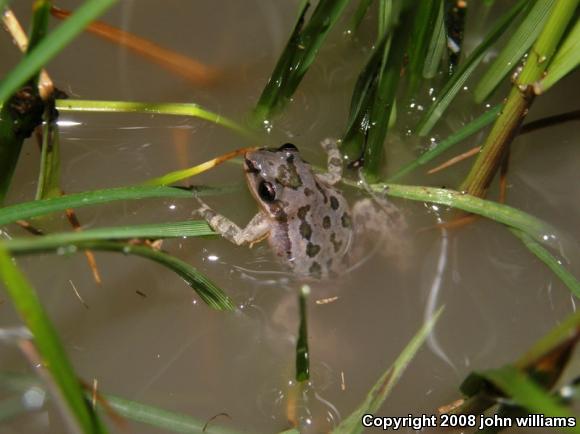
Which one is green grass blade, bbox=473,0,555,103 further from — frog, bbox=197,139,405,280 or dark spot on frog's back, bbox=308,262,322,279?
dark spot on frog's back, bbox=308,262,322,279

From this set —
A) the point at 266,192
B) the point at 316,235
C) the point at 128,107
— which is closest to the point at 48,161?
the point at 128,107

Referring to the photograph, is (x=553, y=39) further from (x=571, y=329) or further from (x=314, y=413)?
(x=314, y=413)

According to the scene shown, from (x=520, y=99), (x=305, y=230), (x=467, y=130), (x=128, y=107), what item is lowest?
(x=305, y=230)

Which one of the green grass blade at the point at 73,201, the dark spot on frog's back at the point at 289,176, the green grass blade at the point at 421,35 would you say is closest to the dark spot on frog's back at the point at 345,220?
the dark spot on frog's back at the point at 289,176

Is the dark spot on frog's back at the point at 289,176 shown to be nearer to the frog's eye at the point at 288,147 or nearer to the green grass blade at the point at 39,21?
the frog's eye at the point at 288,147

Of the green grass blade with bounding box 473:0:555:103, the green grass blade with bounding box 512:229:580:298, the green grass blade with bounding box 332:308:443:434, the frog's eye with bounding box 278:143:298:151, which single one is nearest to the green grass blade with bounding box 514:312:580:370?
the green grass blade with bounding box 332:308:443:434

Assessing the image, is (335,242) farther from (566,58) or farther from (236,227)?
(566,58)
